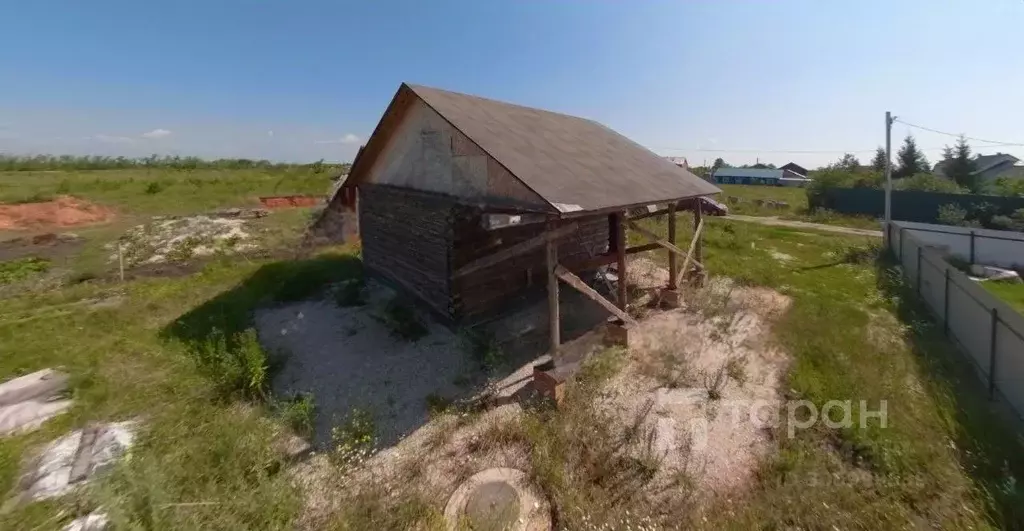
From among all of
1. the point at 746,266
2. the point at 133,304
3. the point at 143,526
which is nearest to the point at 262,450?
the point at 143,526

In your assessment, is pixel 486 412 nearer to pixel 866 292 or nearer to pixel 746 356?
pixel 746 356

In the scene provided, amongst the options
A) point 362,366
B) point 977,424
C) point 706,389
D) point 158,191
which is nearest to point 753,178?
point 158,191

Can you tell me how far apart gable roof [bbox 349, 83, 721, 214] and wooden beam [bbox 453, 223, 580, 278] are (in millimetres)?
563

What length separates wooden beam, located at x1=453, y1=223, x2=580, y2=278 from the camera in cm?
670

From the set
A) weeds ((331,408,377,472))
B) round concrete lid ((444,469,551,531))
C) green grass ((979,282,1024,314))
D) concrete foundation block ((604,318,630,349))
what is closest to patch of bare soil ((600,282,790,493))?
concrete foundation block ((604,318,630,349))

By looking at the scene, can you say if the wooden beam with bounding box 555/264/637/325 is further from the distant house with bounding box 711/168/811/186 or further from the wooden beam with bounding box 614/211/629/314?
the distant house with bounding box 711/168/811/186

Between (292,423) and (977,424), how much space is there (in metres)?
8.85

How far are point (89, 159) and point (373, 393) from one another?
64964mm

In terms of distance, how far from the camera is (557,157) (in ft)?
27.2

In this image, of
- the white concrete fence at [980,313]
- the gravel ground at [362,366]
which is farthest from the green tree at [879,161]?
the gravel ground at [362,366]

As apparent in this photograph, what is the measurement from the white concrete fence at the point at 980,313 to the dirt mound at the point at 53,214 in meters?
32.7

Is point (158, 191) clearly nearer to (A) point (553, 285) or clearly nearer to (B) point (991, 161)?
(A) point (553, 285)

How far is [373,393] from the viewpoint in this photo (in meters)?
6.90

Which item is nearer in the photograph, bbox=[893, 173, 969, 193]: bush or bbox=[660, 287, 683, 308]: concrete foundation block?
bbox=[660, 287, 683, 308]: concrete foundation block
